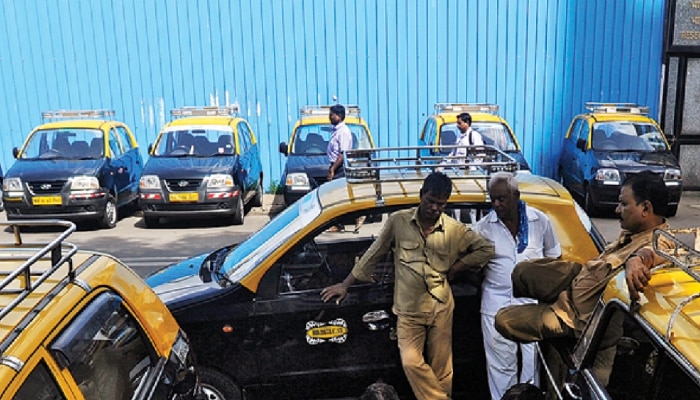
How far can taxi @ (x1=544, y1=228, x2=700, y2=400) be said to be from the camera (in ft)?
6.57

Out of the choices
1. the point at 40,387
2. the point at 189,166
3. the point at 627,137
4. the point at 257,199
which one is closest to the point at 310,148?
the point at 257,199

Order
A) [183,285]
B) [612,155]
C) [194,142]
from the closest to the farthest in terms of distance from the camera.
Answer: [183,285]
[612,155]
[194,142]

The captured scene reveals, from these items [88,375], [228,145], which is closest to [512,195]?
[88,375]

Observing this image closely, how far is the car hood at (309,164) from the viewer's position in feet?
33.7

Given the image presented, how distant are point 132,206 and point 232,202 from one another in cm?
329

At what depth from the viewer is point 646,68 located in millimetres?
13578

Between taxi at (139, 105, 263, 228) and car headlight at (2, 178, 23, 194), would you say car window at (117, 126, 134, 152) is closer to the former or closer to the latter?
taxi at (139, 105, 263, 228)

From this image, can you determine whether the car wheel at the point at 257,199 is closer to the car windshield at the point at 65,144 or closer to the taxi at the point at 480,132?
the car windshield at the point at 65,144

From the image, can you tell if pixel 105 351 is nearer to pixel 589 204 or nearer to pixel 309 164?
pixel 309 164

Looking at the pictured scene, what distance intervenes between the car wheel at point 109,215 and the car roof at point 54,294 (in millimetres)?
7935

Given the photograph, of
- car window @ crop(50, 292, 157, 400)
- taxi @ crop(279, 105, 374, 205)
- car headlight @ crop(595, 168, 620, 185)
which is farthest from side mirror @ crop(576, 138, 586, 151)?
car window @ crop(50, 292, 157, 400)

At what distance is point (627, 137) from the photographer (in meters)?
11.4

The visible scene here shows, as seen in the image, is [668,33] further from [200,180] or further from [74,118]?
[74,118]

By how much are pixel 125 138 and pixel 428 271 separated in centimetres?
995
